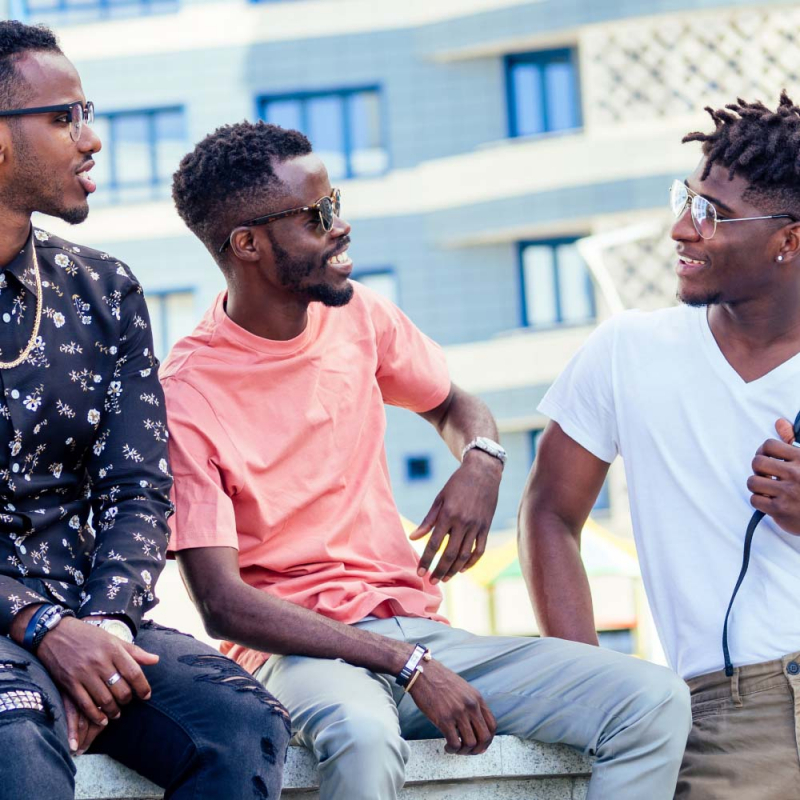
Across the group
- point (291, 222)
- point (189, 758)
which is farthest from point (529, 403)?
point (189, 758)

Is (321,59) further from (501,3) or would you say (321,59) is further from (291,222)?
(291,222)

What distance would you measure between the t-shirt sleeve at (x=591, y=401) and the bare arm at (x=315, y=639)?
0.83 meters

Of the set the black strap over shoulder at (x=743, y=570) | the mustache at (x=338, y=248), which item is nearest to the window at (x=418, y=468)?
the mustache at (x=338, y=248)

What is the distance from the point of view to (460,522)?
367 cm

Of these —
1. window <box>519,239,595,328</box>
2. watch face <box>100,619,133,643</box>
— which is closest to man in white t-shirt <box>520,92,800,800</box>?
watch face <box>100,619,133,643</box>

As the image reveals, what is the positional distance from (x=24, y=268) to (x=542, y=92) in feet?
52.0

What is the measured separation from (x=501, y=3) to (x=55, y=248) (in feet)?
51.5

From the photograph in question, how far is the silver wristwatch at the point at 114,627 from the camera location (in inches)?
118

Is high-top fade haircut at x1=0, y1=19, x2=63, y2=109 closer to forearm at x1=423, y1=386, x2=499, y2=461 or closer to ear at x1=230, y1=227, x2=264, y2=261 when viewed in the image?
ear at x1=230, y1=227, x2=264, y2=261

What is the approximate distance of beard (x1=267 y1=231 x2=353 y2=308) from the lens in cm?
384

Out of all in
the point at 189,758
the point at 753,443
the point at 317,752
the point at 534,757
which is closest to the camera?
the point at 189,758

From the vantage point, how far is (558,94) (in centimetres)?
1833

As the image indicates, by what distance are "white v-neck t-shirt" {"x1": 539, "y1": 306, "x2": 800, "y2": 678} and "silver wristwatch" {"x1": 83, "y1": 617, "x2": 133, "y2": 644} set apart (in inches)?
52.9

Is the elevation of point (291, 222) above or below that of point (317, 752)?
above
